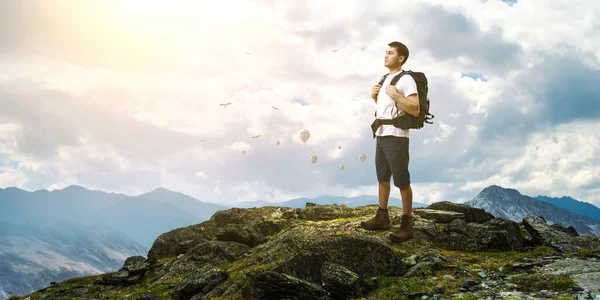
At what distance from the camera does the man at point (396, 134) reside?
12.9m

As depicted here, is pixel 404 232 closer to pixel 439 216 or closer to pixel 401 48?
pixel 439 216

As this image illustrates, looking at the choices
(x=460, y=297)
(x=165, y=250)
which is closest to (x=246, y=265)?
(x=460, y=297)

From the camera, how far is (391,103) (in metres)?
13.3

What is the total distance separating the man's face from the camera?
44.7 ft

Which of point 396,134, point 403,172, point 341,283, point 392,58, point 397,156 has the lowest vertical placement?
point 341,283

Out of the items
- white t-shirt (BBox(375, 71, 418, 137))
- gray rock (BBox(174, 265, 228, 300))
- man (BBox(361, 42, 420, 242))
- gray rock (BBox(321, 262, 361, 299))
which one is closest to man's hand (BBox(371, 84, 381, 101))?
man (BBox(361, 42, 420, 242))

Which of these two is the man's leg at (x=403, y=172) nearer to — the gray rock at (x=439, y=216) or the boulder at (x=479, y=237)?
the boulder at (x=479, y=237)

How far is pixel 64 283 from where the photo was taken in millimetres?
17406

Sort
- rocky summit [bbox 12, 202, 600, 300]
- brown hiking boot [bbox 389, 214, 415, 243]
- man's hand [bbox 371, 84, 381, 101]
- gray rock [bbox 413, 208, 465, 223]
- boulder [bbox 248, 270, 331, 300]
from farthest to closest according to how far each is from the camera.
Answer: gray rock [bbox 413, 208, 465, 223] < brown hiking boot [bbox 389, 214, 415, 243] < man's hand [bbox 371, 84, 381, 101] < boulder [bbox 248, 270, 331, 300] < rocky summit [bbox 12, 202, 600, 300]

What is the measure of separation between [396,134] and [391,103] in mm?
940

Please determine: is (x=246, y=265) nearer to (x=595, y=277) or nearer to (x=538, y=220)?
(x=595, y=277)

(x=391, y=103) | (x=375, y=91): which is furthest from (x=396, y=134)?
(x=375, y=91)

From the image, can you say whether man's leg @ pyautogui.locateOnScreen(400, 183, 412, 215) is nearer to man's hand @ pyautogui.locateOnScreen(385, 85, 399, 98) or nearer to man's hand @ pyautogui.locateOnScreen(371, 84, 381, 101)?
man's hand @ pyautogui.locateOnScreen(385, 85, 399, 98)

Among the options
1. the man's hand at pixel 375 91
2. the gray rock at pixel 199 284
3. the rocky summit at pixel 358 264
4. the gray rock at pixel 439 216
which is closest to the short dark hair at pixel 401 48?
the man's hand at pixel 375 91
